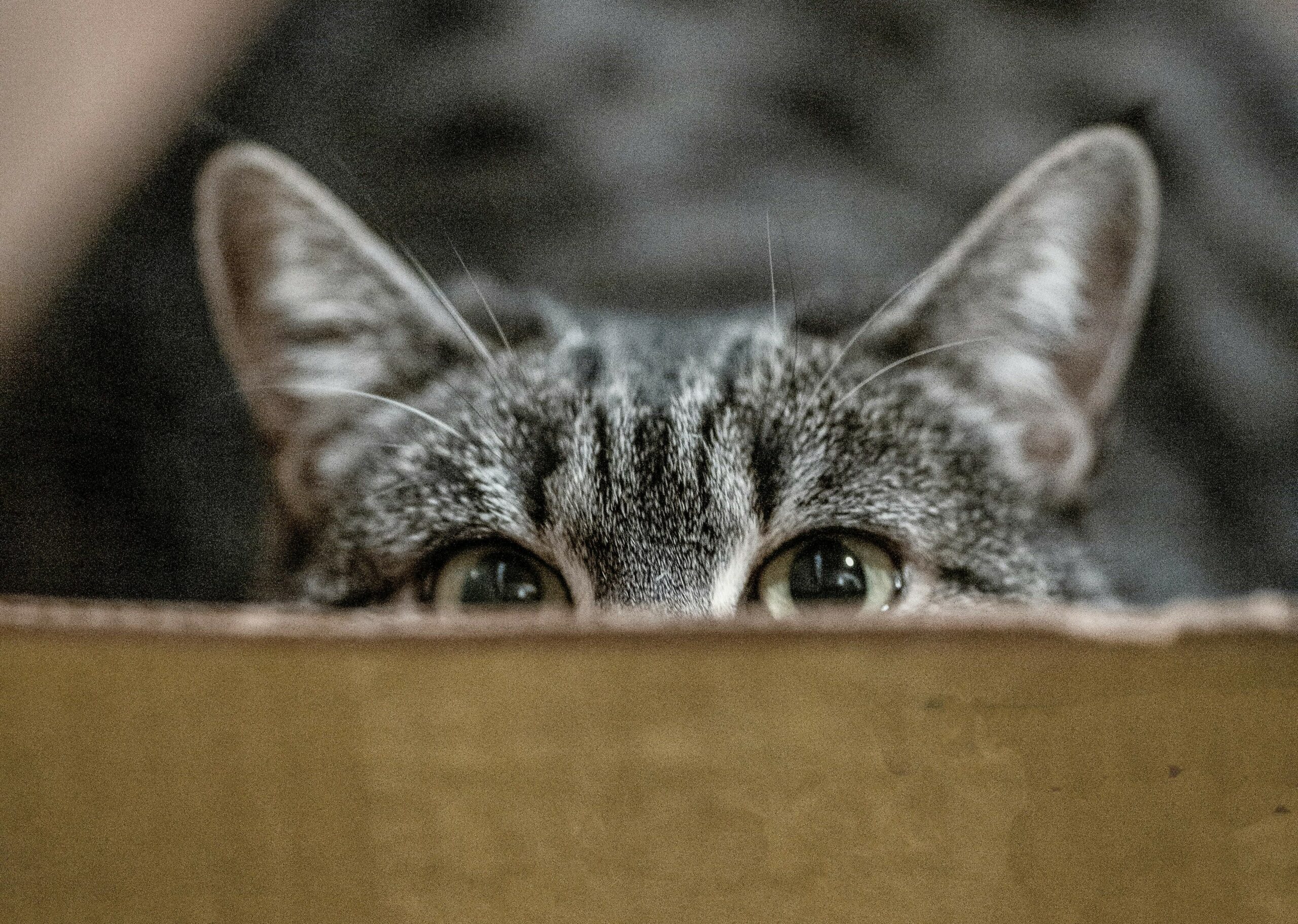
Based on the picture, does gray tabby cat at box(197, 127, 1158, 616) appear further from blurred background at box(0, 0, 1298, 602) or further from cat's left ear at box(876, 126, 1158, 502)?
blurred background at box(0, 0, 1298, 602)

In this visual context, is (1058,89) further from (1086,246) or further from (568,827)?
(568,827)

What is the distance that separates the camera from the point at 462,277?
1.12 meters

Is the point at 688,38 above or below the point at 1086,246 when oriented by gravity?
above

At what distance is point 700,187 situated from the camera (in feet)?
4.52

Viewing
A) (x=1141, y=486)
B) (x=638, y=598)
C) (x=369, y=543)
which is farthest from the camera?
(x=1141, y=486)

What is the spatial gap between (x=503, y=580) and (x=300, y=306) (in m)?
0.33

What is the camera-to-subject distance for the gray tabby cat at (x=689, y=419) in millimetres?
777

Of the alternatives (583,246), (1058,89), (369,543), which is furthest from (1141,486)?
(369,543)

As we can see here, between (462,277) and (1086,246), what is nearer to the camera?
(1086,246)

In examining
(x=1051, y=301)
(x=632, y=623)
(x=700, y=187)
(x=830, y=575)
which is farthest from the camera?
(x=700, y=187)

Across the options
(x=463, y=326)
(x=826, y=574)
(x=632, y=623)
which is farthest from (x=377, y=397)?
(x=632, y=623)

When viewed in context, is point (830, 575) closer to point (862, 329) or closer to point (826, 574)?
point (826, 574)

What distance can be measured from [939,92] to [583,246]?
519 mm

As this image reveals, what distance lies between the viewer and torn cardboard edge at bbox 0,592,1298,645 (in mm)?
354
